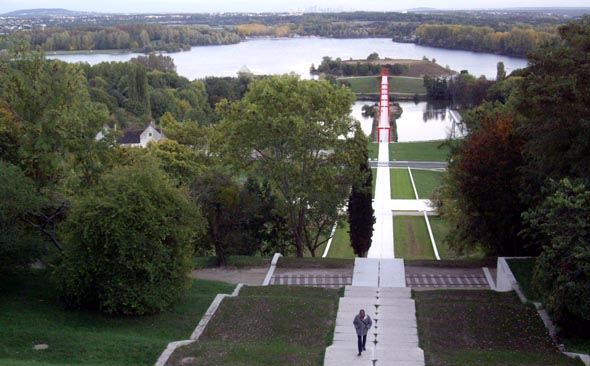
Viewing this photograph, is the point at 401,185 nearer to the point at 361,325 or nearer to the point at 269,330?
the point at 269,330

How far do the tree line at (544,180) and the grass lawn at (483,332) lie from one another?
0.81 m

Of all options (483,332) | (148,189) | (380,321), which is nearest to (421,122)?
(380,321)

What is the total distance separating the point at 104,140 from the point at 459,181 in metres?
11.6

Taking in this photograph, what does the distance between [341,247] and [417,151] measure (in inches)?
1170

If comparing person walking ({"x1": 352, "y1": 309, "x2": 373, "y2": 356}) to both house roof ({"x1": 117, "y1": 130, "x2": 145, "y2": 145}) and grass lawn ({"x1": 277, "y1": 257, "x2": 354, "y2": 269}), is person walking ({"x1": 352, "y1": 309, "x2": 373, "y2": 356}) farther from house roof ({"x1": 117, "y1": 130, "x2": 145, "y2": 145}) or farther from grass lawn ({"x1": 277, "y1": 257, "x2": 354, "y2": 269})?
house roof ({"x1": 117, "y1": 130, "x2": 145, "y2": 145})

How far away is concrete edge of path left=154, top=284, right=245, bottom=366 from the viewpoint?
43.6 feet

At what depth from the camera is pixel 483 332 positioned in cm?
1468

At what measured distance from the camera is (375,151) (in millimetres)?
59844

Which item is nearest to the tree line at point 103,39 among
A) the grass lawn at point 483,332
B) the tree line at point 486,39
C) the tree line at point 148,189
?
the tree line at point 486,39

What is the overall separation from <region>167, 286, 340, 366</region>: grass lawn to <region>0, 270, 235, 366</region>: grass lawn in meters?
0.67

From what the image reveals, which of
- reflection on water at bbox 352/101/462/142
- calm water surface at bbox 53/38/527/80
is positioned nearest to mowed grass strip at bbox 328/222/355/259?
reflection on water at bbox 352/101/462/142

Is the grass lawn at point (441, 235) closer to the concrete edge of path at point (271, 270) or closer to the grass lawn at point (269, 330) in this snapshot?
the concrete edge of path at point (271, 270)

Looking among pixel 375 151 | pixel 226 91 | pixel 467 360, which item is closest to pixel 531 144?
pixel 467 360

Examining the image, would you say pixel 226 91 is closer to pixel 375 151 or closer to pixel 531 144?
pixel 375 151
